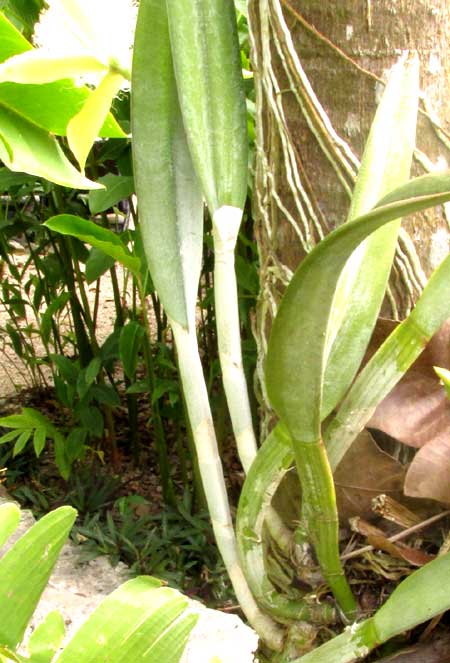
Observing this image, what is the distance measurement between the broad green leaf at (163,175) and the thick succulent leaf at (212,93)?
27mm

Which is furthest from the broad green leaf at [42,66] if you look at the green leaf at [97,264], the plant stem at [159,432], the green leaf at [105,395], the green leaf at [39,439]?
the green leaf at [105,395]

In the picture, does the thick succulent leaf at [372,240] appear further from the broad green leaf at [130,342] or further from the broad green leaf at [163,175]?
the broad green leaf at [130,342]

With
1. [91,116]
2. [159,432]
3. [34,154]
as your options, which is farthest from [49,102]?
[159,432]

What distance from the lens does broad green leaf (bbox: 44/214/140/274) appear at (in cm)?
86

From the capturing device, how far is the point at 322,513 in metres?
0.46

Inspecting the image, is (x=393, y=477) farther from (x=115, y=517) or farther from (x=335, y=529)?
(x=115, y=517)

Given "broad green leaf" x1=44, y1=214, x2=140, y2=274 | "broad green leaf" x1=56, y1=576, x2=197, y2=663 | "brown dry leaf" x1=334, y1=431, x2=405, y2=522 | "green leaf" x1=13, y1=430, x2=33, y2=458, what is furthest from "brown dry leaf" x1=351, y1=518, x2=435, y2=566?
"green leaf" x1=13, y1=430, x2=33, y2=458

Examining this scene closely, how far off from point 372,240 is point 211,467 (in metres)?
0.19

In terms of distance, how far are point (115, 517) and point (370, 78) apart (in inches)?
52.8

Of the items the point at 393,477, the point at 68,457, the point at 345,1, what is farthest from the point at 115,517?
the point at 345,1

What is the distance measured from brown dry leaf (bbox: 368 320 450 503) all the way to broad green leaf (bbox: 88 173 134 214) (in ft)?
2.20

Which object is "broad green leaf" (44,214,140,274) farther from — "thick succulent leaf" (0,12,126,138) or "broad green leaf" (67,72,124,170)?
"broad green leaf" (67,72,124,170)

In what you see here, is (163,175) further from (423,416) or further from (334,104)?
(423,416)

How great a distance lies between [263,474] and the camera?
0.49 metres
